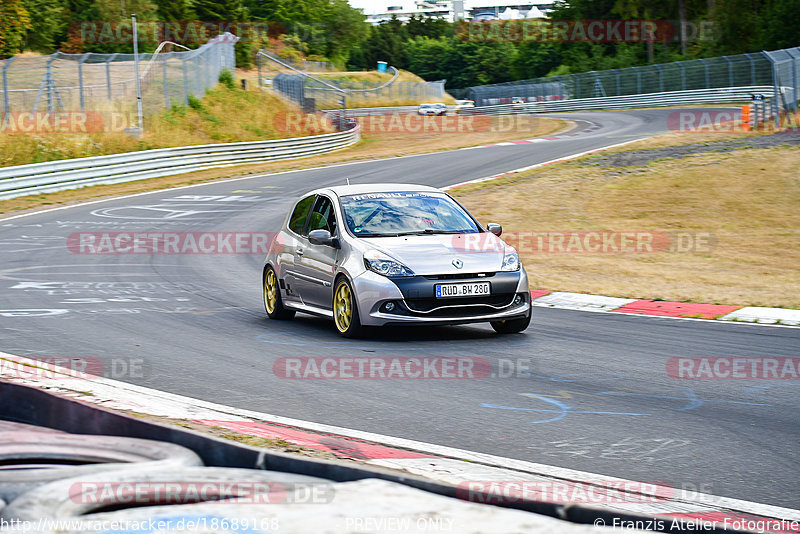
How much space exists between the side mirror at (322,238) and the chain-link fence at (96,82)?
24.4 meters

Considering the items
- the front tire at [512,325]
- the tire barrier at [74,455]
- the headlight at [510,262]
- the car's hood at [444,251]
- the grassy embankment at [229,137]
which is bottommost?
the front tire at [512,325]

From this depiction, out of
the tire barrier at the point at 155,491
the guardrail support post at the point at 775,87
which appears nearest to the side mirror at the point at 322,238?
the tire barrier at the point at 155,491

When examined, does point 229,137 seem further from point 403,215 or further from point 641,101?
point 403,215

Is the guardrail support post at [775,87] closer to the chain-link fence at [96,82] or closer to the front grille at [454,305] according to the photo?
the chain-link fence at [96,82]

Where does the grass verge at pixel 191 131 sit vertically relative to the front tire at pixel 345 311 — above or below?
above

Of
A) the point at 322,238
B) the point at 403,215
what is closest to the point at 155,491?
the point at 322,238

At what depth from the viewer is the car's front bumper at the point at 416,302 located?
9.25m

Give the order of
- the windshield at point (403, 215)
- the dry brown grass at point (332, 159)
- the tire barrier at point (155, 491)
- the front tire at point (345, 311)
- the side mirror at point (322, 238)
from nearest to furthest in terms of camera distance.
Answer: the tire barrier at point (155, 491)
the front tire at point (345, 311)
the side mirror at point (322, 238)
the windshield at point (403, 215)
the dry brown grass at point (332, 159)

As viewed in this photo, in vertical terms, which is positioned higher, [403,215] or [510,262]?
[403,215]

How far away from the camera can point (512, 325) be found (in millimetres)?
9961

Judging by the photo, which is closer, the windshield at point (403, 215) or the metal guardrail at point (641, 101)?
the windshield at point (403, 215)

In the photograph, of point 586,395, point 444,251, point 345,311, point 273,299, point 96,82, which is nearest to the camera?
point 586,395

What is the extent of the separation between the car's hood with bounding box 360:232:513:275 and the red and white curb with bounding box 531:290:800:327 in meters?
2.45

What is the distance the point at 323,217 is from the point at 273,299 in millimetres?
1270
